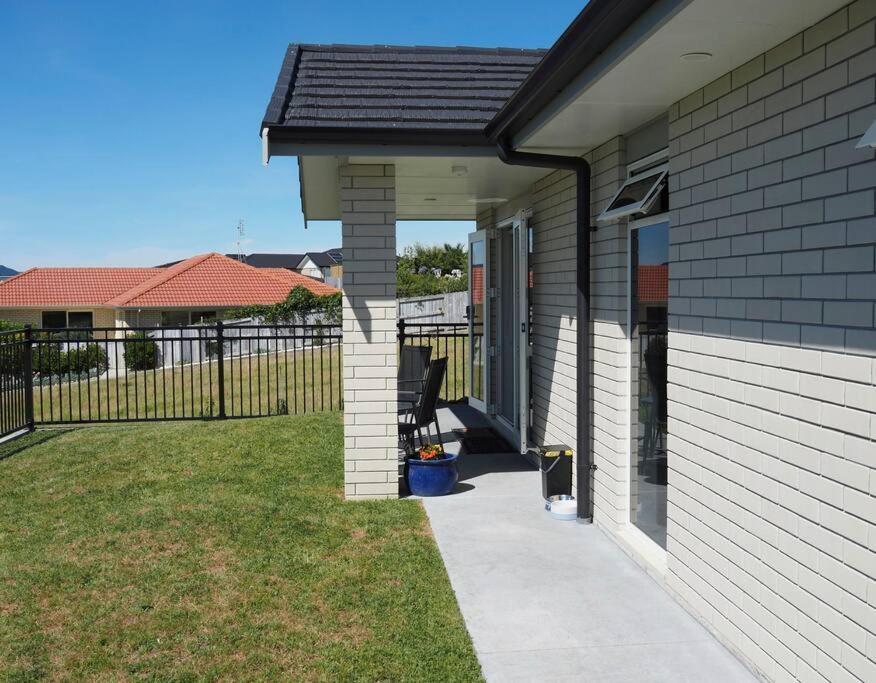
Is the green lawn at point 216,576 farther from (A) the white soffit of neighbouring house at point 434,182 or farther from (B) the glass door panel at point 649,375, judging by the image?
(A) the white soffit of neighbouring house at point 434,182

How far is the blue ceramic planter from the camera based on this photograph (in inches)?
239

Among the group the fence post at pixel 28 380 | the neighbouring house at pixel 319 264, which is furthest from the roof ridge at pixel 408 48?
the neighbouring house at pixel 319 264

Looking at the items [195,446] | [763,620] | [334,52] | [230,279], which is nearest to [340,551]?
[763,620]

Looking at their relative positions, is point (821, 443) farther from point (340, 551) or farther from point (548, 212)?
point (548, 212)

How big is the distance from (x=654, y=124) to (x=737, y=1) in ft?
6.26

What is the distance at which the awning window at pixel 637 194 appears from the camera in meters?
4.20

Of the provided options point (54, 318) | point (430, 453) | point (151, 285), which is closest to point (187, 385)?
point (430, 453)

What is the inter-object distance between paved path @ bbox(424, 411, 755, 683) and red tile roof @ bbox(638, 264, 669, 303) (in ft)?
5.04

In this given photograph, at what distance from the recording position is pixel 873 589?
8.11 feet

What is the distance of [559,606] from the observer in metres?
3.99

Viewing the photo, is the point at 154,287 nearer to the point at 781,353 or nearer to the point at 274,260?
the point at 781,353

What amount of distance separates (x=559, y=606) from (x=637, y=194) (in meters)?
2.30

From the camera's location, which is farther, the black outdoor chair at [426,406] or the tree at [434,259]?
the tree at [434,259]

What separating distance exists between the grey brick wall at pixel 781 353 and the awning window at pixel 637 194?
22 cm
